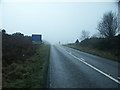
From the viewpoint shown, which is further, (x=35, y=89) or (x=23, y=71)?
(x=23, y=71)

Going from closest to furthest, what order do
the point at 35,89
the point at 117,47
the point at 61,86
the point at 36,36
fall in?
the point at 35,89 < the point at 61,86 < the point at 117,47 < the point at 36,36

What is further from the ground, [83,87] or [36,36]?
[36,36]

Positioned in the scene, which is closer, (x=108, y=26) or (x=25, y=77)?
(x=25, y=77)

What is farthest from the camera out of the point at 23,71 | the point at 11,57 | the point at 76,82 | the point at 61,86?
the point at 11,57

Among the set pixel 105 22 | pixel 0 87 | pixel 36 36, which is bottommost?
pixel 0 87

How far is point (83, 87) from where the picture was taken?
861 cm

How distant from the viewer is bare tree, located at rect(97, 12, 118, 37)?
→ 53.7m

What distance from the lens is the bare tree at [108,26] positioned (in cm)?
5369

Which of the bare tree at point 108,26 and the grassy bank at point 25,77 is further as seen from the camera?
the bare tree at point 108,26

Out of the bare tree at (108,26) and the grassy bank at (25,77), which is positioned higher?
the bare tree at (108,26)

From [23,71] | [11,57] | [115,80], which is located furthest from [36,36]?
[115,80]

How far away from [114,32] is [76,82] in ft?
151

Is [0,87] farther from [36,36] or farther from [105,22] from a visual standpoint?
[105,22]

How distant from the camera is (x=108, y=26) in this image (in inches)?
2175
